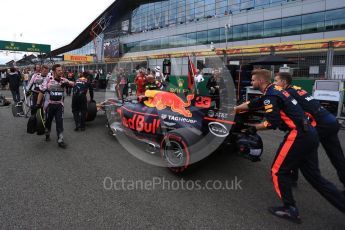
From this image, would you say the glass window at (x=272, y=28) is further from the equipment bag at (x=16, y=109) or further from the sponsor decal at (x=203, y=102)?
the sponsor decal at (x=203, y=102)

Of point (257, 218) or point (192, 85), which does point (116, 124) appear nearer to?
point (192, 85)

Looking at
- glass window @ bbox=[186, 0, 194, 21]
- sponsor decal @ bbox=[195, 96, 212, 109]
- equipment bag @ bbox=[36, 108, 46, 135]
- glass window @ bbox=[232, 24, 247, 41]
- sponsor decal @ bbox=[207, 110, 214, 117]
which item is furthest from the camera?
glass window @ bbox=[186, 0, 194, 21]

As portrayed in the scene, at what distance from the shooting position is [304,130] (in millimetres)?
2730

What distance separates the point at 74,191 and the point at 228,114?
2.27 metres

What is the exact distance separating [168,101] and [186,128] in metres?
0.66

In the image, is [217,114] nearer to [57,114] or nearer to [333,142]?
[333,142]

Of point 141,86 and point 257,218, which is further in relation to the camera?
point 141,86

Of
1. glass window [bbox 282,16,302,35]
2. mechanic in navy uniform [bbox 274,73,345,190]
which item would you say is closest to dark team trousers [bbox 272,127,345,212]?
mechanic in navy uniform [bbox 274,73,345,190]

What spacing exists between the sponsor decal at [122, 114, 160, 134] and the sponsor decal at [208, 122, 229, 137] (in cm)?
102

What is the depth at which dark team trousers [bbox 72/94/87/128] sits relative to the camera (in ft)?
22.2

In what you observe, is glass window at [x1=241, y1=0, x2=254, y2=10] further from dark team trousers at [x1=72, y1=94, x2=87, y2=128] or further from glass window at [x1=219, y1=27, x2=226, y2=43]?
dark team trousers at [x1=72, y1=94, x2=87, y2=128]

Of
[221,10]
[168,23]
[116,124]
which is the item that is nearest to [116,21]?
[168,23]

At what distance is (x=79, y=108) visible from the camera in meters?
6.79

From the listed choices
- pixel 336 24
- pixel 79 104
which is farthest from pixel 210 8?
pixel 79 104
